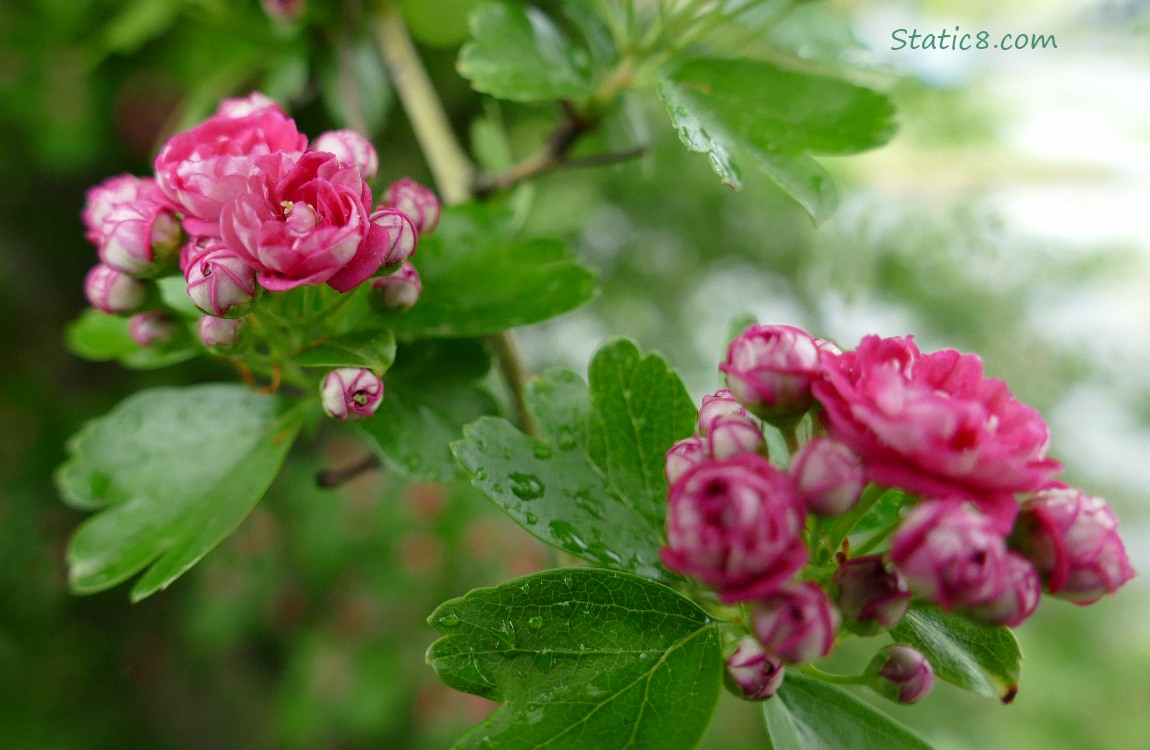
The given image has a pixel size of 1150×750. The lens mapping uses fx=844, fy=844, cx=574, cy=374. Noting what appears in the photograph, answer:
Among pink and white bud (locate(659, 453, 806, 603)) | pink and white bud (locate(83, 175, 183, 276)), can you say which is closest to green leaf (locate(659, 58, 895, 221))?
pink and white bud (locate(659, 453, 806, 603))

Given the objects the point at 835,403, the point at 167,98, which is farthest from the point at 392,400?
the point at 167,98

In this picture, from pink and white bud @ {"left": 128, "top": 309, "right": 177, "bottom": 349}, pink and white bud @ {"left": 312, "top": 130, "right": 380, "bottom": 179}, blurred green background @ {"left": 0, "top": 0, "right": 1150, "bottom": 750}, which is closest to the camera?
pink and white bud @ {"left": 312, "top": 130, "right": 380, "bottom": 179}

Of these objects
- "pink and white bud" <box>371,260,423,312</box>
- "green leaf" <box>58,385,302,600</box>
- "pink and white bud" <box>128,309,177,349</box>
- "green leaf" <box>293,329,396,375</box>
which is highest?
"pink and white bud" <box>128,309,177,349</box>

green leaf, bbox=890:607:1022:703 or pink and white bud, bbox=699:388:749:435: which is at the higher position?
pink and white bud, bbox=699:388:749:435

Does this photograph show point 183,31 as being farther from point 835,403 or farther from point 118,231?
point 835,403

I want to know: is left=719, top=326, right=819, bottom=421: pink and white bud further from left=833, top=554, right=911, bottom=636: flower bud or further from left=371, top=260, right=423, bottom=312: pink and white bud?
left=371, top=260, right=423, bottom=312: pink and white bud

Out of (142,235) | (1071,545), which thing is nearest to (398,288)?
(142,235)

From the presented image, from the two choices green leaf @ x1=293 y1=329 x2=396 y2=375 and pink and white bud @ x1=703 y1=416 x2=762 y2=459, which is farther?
green leaf @ x1=293 y1=329 x2=396 y2=375
